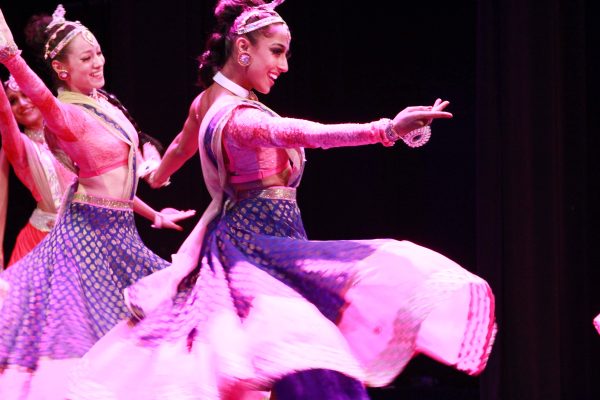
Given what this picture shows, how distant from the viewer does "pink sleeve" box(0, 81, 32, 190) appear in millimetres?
3268

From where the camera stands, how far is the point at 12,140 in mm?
3621

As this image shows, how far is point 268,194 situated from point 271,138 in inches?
7.7

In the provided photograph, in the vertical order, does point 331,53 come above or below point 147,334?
above

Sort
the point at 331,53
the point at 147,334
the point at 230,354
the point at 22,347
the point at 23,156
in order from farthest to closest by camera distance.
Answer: the point at 331,53 → the point at 23,156 → the point at 22,347 → the point at 147,334 → the point at 230,354

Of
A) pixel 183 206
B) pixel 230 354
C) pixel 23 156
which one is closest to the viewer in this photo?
pixel 230 354

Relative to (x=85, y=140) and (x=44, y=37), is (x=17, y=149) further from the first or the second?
(x=85, y=140)

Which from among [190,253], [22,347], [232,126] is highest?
[232,126]

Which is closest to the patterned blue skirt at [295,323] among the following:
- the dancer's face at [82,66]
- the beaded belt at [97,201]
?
the beaded belt at [97,201]

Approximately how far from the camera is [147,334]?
2418 millimetres

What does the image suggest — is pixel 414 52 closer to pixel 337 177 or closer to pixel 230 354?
pixel 337 177

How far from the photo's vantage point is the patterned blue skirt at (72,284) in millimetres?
2824

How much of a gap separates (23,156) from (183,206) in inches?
34.7

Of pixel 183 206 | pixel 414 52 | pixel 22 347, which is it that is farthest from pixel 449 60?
pixel 22 347

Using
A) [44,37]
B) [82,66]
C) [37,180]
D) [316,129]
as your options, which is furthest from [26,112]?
[316,129]
